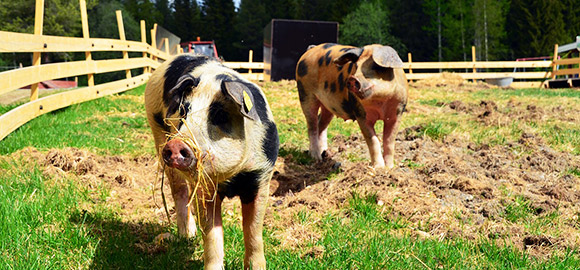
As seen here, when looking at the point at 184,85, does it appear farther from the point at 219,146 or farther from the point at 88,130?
the point at 88,130

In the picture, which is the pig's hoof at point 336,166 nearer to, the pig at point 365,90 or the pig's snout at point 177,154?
the pig at point 365,90

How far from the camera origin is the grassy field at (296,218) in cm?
308

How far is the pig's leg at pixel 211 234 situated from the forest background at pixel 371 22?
1352 inches

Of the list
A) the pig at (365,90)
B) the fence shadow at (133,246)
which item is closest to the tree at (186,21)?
the pig at (365,90)

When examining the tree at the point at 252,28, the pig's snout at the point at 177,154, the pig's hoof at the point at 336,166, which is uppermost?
the tree at the point at 252,28

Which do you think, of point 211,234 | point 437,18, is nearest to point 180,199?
point 211,234

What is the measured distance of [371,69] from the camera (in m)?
5.18

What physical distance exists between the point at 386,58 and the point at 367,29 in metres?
43.4

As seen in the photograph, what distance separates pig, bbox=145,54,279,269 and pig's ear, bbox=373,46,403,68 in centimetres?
214

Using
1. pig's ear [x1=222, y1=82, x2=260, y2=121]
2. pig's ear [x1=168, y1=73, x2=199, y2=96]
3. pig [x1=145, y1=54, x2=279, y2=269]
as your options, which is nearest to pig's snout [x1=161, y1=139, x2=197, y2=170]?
pig [x1=145, y1=54, x2=279, y2=269]

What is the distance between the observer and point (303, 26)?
19.0 meters

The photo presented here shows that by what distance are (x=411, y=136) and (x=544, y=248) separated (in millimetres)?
3606

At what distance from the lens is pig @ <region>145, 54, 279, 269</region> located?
242cm

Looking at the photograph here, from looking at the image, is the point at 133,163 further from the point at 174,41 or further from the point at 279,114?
the point at 174,41
